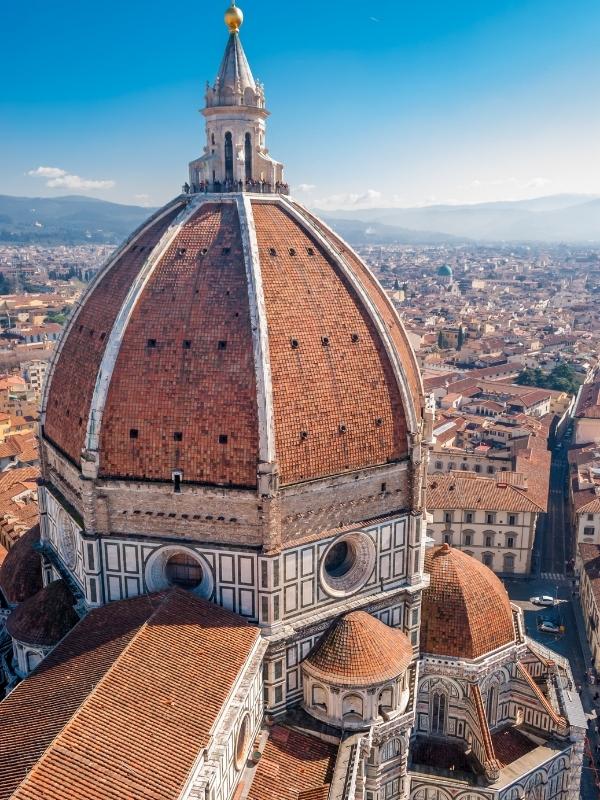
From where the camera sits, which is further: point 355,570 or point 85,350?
point 85,350

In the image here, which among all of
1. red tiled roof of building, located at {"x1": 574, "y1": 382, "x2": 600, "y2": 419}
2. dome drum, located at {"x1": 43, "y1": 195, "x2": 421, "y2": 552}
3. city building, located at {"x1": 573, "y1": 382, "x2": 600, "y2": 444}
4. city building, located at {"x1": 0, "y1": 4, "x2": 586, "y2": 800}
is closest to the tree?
red tiled roof of building, located at {"x1": 574, "y1": 382, "x2": 600, "y2": 419}

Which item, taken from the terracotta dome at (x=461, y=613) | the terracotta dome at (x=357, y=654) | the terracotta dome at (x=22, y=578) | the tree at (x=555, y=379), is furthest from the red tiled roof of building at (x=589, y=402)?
the terracotta dome at (x=22, y=578)

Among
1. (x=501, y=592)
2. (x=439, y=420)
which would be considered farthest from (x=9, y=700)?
(x=439, y=420)

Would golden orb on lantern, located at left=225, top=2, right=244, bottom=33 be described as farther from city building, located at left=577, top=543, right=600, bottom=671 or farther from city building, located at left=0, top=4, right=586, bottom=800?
city building, located at left=577, top=543, right=600, bottom=671

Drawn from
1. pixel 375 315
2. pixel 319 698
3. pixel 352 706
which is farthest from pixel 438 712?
pixel 375 315

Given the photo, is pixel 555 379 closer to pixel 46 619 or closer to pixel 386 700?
pixel 386 700
